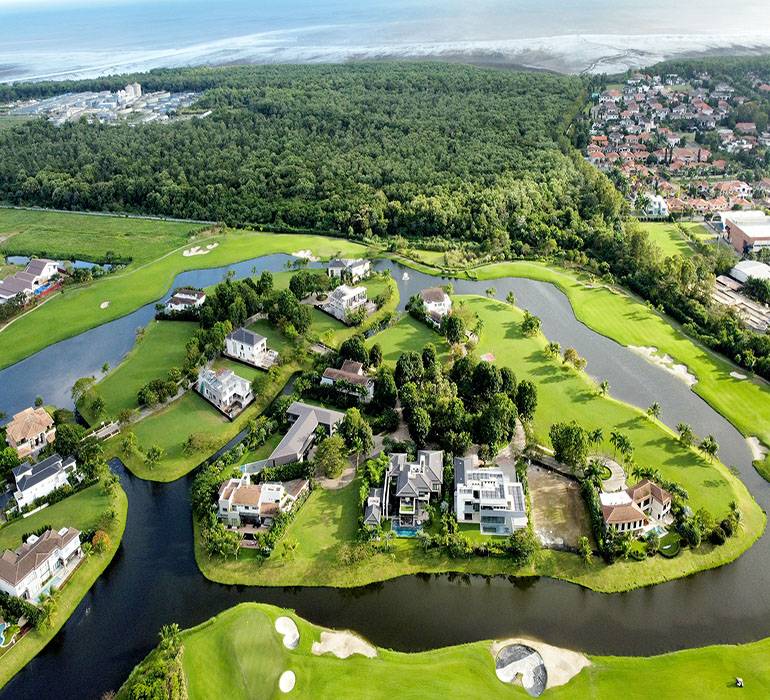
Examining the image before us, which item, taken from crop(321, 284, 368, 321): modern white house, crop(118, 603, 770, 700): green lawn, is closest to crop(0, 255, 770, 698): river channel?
crop(118, 603, 770, 700): green lawn

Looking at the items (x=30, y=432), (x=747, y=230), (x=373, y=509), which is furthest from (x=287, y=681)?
(x=747, y=230)

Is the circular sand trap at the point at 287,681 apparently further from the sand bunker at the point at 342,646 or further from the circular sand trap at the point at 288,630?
the sand bunker at the point at 342,646

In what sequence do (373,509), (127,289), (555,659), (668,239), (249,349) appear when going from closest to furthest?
(555,659)
(373,509)
(249,349)
(127,289)
(668,239)

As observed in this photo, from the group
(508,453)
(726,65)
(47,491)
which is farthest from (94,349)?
(726,65)

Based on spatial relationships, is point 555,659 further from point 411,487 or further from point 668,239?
point 668,239

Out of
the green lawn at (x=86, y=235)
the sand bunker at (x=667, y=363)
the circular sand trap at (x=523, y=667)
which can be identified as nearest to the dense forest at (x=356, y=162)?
the green lawn at (x=86, y=235)

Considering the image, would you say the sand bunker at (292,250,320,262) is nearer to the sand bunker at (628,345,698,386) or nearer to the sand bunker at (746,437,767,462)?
the sand bunker at (628,345,698,386)
